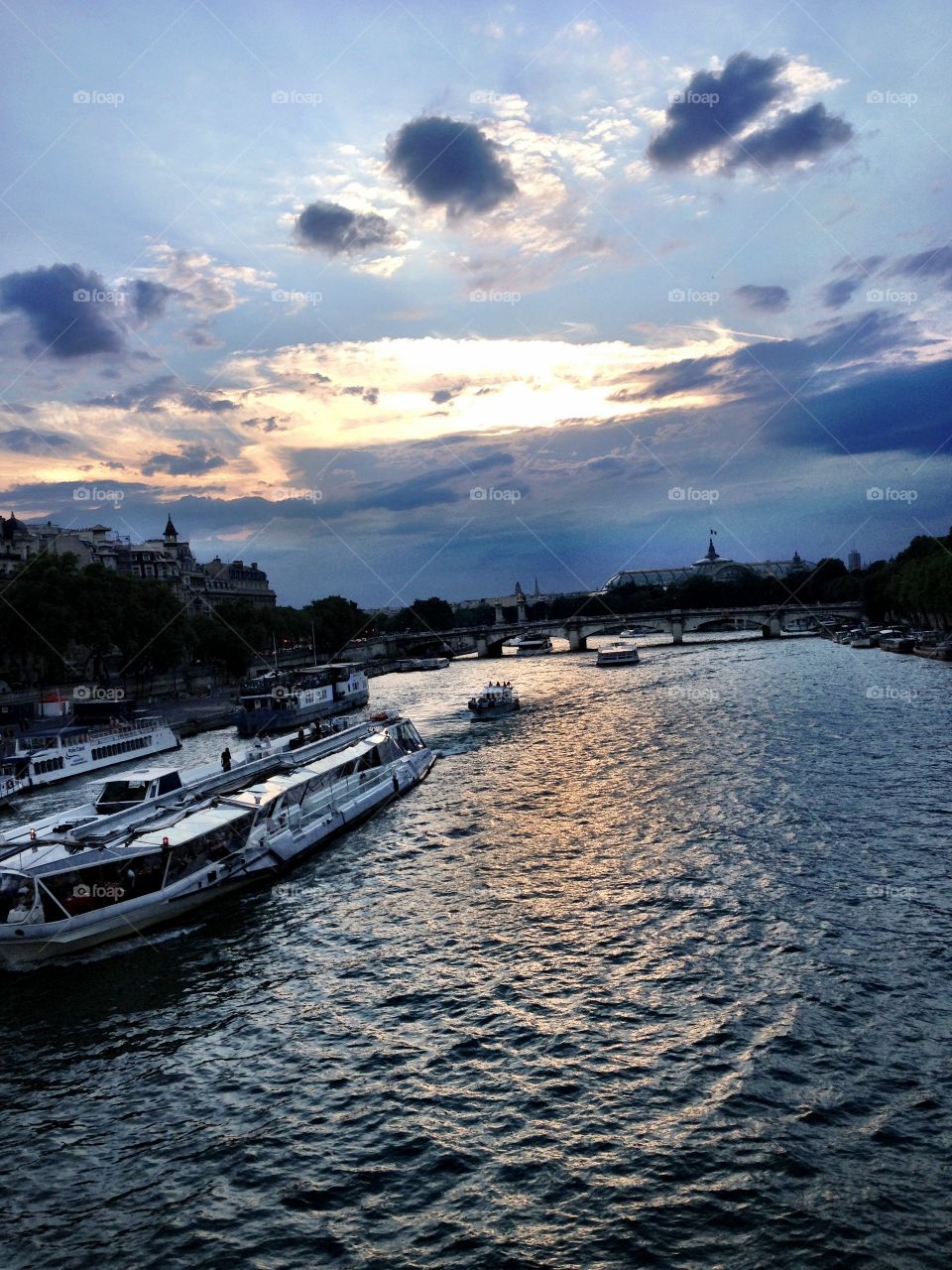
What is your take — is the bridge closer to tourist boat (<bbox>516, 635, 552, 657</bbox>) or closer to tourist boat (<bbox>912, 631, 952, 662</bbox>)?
tourist boat (<bbox>516, 635, 552, 657</bbox>)

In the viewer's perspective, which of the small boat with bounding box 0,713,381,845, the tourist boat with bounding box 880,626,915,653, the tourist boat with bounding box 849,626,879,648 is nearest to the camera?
the small boat with bounding box 0,713,381,845

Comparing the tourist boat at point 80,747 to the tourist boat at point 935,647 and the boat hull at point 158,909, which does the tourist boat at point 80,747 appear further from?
the tourist boat at point 935,647

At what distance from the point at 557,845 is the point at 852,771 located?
16.5 metres

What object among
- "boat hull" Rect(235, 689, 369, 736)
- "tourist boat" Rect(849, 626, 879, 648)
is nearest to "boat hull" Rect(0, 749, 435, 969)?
"boat hull" Rect(235, 689, 369, 736)

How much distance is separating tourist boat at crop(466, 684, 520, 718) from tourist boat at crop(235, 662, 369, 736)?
54.6 ft

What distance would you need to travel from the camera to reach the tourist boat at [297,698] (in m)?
77.9

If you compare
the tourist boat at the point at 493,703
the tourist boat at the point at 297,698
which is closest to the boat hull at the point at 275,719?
the tourist boat at the point at 297,698

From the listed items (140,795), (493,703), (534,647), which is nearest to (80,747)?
(140,795)

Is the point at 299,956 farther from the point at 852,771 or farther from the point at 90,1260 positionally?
the point at 852,771

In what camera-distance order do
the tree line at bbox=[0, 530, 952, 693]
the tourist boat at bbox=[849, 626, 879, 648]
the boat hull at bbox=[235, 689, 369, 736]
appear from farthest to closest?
the tourist boat at bbox=[849, 626, 879, 648] < the tree line at bbox=[0, 530, 952, 693] < the boat hull at bbox=[235, 689, 369, 736]

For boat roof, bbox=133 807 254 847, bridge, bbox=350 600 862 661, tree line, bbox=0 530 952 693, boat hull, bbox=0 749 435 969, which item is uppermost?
tree line, bbox=0 530 952 693

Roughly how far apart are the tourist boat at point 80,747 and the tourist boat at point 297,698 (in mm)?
8148

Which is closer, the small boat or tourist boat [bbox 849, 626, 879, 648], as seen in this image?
the small boat

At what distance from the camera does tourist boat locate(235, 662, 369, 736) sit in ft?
255
